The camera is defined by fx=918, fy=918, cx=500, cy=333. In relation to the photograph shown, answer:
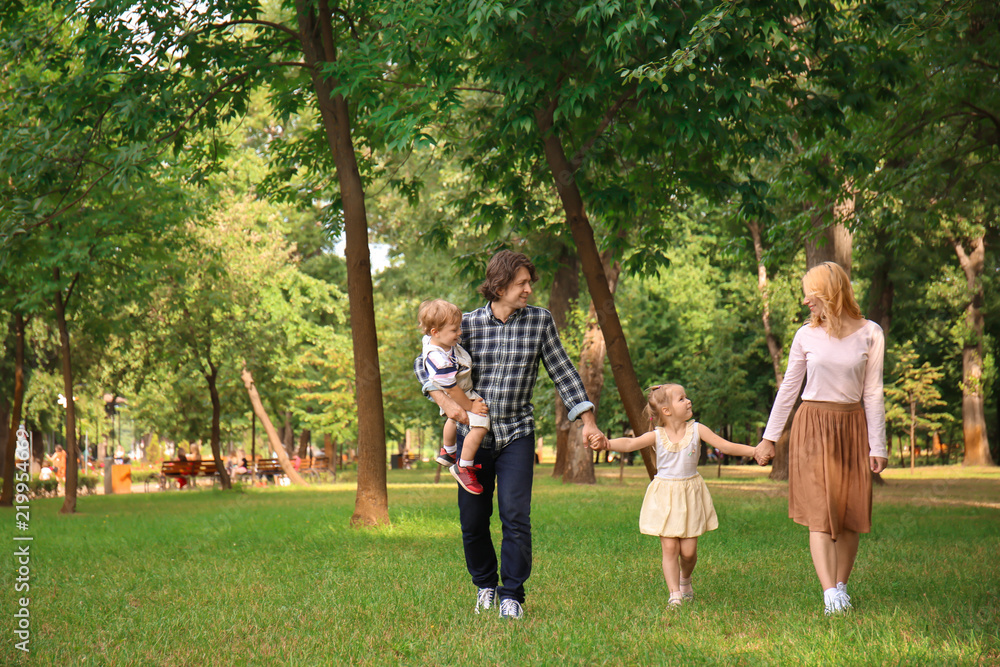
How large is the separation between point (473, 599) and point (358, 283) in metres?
6.38

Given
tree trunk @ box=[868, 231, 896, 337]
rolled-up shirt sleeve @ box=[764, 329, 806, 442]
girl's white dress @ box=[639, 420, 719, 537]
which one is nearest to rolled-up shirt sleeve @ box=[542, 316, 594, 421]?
girl's white dress @ box=[639, 420, 719, 537]

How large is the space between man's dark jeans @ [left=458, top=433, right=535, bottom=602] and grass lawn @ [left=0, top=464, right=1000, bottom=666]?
1.03 ft

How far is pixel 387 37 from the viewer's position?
29.6ft

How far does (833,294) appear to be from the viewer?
5.67 m

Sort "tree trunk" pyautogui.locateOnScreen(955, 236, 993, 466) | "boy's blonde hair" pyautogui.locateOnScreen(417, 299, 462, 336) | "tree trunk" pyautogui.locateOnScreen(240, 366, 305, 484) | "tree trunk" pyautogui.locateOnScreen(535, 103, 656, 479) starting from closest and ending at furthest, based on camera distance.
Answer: "boy's blonde hair" pyautogui.locateOnScreen(417, 299, 462, 336), "tree trunk" pyautogui.locateOnScreen(535, 103, 656, 479), "tree trunk" pyautogui.locateOnScreen(240, 366, 305, 484), "tree trunk" pyautogui.locateOnScreen(955, 236, 993, 466)

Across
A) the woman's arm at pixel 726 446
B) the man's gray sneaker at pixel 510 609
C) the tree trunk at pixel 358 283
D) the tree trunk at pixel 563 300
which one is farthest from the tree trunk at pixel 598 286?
the tree trunk at pixel 563 300

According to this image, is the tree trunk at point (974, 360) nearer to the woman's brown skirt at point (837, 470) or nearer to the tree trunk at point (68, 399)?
the tree trunk at point (68, 399)

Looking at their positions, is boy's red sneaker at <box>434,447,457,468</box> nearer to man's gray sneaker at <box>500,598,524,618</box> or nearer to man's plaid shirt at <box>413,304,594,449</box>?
man's plaid shirt at <box>413,304,594,449</box>

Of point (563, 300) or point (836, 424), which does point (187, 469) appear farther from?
point (836, 424)

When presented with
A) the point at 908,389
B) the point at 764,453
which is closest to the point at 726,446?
the point at 764,453

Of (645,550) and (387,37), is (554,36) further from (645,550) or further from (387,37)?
(645,550)

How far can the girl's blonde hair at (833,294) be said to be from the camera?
568 centimetres

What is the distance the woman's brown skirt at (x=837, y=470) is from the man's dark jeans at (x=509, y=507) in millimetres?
1690

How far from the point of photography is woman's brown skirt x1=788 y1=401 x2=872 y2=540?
5.66 meters
